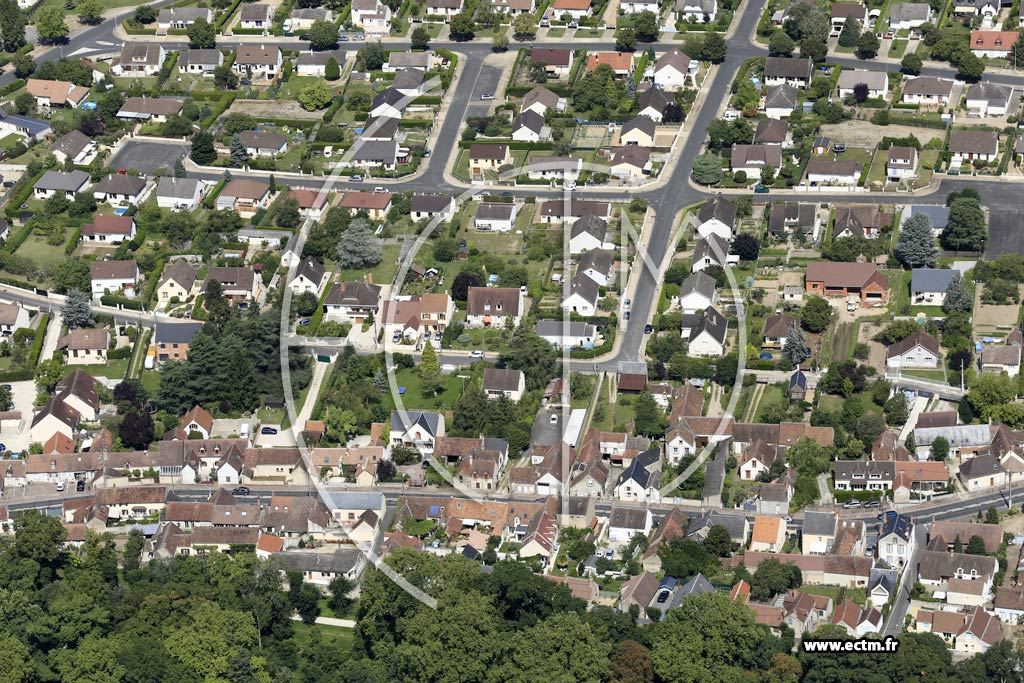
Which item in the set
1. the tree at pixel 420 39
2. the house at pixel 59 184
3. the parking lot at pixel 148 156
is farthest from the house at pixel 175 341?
the tree at pixel 420 39

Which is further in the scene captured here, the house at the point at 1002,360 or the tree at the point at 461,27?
the tree at the point at 461,27

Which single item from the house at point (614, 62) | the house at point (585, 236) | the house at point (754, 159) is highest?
the house at point (585, 236)

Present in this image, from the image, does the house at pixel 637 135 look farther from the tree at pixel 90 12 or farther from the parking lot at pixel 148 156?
the tree at pixel 90 12

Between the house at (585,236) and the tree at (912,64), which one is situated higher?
the house at (585,236)

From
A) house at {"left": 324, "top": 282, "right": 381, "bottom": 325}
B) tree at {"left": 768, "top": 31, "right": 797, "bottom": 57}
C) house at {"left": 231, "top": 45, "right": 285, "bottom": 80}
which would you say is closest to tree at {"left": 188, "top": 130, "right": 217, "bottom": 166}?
house at {"left": 231, "top": 45, "right": 285, "bottom": 80}

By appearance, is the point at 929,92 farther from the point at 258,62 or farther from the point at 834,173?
the point at 258,62

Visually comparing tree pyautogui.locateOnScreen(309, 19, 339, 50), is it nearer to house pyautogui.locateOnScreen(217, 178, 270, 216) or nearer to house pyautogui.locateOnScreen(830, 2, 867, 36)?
house pyautogui.locateOnScreen(217, 178, 270, 216)

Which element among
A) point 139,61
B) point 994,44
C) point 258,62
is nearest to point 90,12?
point 139,61
